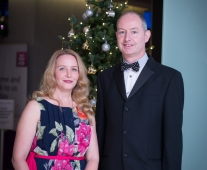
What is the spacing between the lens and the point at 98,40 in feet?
15.2

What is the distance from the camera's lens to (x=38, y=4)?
7.22 metres

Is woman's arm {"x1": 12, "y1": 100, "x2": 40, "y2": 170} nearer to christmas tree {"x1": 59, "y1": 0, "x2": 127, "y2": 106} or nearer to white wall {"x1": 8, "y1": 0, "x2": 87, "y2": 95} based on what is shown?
christmas tree {"x1": 59, "y1": 0, "x2": 127, "y2": 106}

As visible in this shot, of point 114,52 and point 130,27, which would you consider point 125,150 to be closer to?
point 130,27

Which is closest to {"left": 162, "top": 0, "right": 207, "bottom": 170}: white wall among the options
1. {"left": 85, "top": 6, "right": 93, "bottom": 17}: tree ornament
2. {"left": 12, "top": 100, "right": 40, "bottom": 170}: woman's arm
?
{"left": 85, "top": 6, "right": 93, "bottom": 17}: tree ornament

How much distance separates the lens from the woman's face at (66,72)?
265cm

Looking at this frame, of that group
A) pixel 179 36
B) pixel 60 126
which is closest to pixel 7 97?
pixel 179 36

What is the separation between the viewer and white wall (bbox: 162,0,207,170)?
12.7ft

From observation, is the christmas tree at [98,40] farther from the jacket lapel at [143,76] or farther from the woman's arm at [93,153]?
the jacket lapel at [143,76]

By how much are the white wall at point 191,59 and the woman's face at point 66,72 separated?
1446 millimetres

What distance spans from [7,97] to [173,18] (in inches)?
162

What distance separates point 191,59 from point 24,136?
6.49ft

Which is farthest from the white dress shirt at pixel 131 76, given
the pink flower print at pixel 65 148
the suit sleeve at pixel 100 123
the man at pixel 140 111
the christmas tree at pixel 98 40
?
the christmas tree at pixel 98 40

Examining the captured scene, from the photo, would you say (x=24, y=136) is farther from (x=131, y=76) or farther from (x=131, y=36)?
(x=131, y=36)

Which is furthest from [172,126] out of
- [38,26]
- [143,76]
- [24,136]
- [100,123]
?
[38,26]
